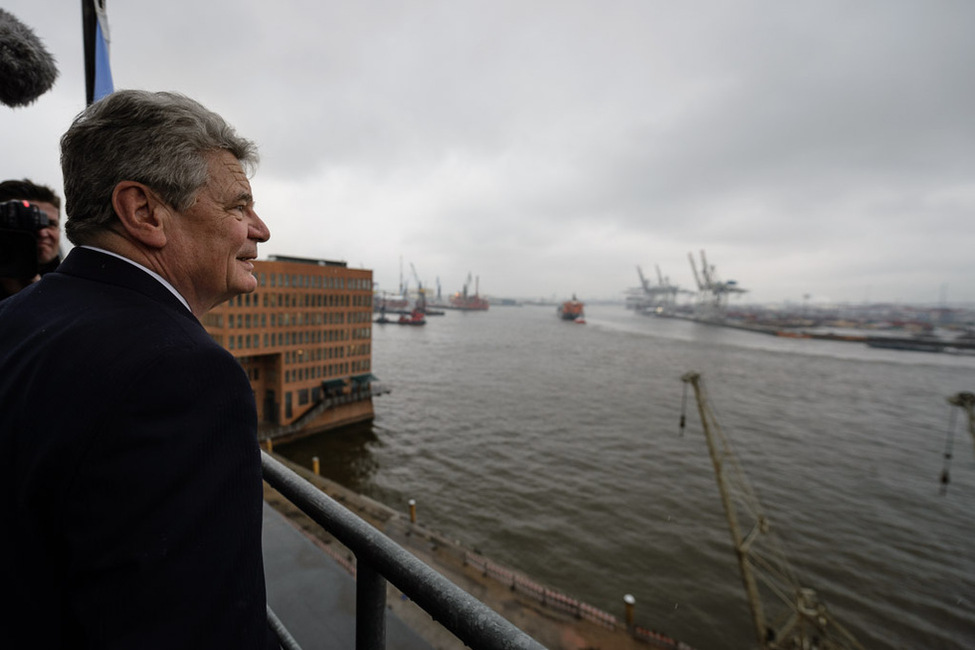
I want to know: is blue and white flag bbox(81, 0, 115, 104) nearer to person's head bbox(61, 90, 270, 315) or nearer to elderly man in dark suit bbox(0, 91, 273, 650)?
person's head bbox(61, 90, 270, 315)

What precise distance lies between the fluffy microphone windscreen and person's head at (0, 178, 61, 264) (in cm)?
61

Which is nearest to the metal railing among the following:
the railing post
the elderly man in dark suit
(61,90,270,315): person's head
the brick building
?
the railing post

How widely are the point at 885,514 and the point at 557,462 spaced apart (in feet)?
41.3

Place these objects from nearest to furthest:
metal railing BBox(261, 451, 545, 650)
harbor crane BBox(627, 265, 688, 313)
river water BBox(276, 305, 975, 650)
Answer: metal railing BBox(261, 451, 545, 650), river water BBox(276, 305, 975, 650), harbor crane BBox(627, 265, 688, 313)

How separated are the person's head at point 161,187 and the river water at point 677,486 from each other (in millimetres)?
13106

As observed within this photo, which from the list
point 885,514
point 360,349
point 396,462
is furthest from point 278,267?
point 885,514

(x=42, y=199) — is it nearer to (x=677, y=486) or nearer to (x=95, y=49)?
(x=95, y=49)

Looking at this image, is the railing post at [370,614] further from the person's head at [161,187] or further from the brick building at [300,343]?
the brick building at [300,343]

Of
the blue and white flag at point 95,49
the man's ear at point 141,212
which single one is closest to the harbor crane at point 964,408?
the man's ear at point 141,212

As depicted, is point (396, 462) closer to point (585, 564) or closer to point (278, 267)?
point (585, 564)

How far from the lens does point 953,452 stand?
24.4 m

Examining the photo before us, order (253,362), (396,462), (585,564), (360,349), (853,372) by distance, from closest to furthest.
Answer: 1. (585,564)
2. (396,462)
3. (253,362)
4. (360,349)
5. (853,372)

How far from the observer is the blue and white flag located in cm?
244

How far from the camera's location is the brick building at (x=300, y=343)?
70.7ft
